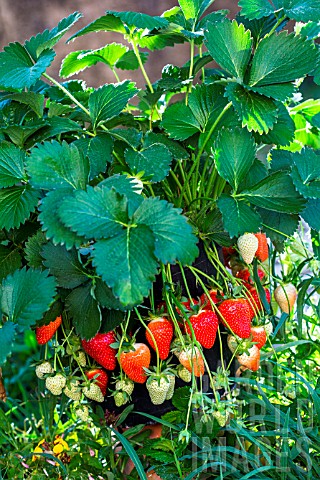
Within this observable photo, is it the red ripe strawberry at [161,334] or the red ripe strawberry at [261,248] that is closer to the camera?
the red ripe strawberry at [161,334]

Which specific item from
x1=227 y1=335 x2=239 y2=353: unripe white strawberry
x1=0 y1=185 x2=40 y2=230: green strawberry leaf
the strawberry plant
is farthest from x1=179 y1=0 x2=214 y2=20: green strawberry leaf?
x1=227 y1=335 x2=239 y2=353: unripe white strawberry

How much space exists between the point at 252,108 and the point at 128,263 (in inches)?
10.6

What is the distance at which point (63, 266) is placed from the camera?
0.84m

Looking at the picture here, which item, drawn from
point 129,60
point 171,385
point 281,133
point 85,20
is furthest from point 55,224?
point 85,20

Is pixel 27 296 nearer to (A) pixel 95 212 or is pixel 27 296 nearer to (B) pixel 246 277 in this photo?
(A) pixel 95 212

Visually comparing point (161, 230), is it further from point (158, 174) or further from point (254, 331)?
point (254, 331)

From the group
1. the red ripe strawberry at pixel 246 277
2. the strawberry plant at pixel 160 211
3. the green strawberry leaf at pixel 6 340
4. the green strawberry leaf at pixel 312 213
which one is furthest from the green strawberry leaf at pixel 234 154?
the green strawberry leaf at pixel 6 340

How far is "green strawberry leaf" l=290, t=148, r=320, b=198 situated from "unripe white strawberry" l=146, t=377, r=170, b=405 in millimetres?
300

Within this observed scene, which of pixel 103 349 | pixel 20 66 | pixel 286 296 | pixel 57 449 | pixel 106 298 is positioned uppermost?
pixel 20 66

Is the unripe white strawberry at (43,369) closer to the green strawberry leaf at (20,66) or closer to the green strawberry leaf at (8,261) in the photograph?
the green strawberry leaf at (8,261)

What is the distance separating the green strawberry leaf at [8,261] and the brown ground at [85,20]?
2040mm

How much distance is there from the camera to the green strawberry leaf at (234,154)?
2.76ft

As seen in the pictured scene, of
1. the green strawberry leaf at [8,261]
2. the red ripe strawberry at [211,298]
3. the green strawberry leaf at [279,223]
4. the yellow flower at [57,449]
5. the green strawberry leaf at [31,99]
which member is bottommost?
the yellow flower at [57,449]

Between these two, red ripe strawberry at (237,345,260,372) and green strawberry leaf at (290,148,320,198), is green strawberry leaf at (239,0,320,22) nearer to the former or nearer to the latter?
green strawberry leaf at (290,148,320,198)
